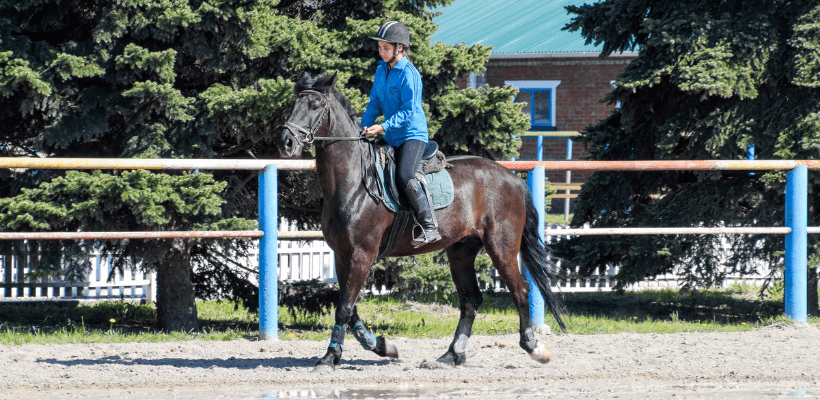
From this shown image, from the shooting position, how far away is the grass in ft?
24.3

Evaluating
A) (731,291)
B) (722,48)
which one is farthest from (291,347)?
(731,291)

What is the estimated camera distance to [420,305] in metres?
10.3

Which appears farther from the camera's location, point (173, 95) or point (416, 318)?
point (416, 318)

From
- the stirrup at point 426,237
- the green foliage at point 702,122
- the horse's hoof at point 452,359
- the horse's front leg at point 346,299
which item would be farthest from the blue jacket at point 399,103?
the green foliage at point 702,122

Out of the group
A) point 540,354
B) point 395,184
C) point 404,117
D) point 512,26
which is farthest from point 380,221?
point 512,26

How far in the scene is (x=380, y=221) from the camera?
18.7ft

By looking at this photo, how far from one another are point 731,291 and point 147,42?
9.43m

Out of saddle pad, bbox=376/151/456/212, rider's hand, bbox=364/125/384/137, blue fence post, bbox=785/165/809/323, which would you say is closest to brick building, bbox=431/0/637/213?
blue fence post, bbox=785/165/809/323

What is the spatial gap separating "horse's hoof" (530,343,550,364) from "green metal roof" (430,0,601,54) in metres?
15.7

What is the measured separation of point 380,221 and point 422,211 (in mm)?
307

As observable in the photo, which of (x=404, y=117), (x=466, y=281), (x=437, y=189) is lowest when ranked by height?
(x=466, y=281)

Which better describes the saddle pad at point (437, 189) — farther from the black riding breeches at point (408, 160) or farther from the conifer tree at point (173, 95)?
the conifer tree at point (173, 95)

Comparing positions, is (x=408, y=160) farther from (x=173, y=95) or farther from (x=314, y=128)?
(x=173, y=95)

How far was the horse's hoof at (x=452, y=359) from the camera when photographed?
5.95 m
